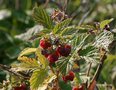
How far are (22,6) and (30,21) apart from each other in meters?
0.62

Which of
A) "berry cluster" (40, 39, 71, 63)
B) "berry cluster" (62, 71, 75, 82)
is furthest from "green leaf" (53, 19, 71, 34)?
"berry cluster" (62, 71, 75, 82)

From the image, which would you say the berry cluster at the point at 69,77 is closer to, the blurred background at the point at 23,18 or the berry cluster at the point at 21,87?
the berry cluster at the point at 21,87

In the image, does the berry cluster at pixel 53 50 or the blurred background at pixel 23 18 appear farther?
the blurred background at pixel 23 18

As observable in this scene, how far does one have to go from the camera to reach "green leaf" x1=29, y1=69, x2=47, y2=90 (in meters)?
1.46

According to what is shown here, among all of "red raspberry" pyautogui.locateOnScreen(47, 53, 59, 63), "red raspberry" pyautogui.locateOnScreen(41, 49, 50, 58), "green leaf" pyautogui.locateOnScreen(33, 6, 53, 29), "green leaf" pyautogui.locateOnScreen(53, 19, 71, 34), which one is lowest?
"red raspberry" pyautogui.locateOnScreen(47, 53, 59, 63)

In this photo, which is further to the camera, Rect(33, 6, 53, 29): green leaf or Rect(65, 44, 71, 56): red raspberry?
Rect(33, 6, 53, 29): green leaf

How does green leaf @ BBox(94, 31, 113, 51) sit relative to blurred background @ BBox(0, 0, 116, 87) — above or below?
below

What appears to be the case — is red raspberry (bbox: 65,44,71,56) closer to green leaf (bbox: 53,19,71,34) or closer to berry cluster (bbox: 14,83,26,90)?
green leaf (bbox: 53,19,71,34)

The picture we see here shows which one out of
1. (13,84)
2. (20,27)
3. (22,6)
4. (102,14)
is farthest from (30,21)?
(13,84)

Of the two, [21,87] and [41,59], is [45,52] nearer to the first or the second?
[41,59]

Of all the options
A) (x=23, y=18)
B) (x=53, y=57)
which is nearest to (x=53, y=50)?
(x=53, y=57)

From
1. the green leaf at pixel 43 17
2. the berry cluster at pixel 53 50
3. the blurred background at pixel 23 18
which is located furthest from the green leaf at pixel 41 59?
the blurred background at pixel 23 18

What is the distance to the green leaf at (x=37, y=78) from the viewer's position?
4.80 feet

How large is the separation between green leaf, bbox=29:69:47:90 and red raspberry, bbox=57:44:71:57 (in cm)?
11
